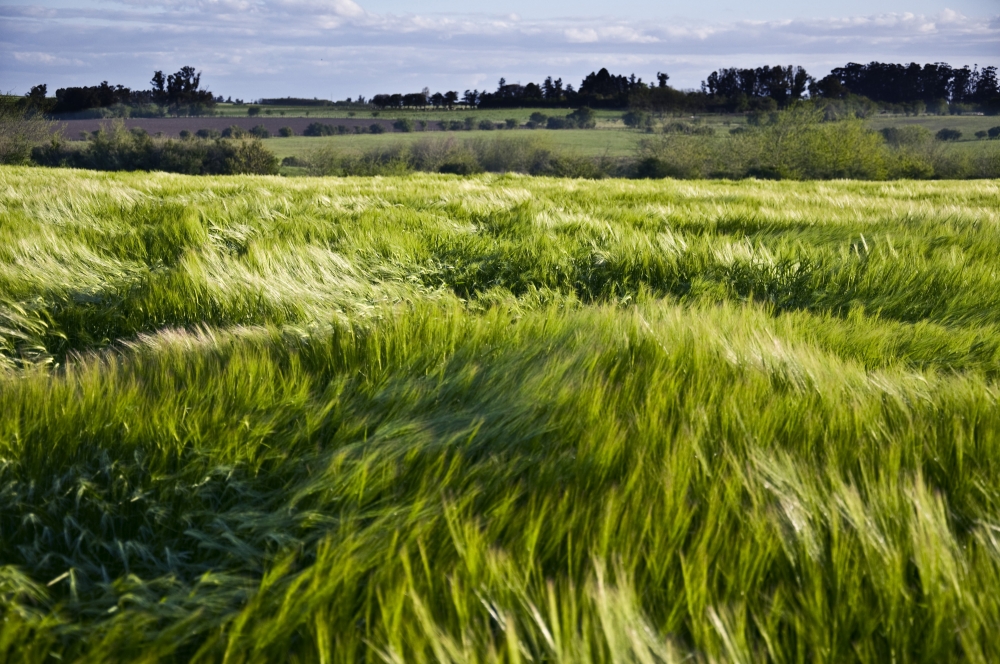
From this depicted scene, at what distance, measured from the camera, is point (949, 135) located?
82.4 metres

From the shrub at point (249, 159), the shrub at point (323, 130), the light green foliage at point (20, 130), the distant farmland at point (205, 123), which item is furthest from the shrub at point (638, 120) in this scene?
the light green foliage at point (20, 130)

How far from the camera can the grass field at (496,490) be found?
697 millimetres

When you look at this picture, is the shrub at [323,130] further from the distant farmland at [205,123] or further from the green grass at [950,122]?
the green grass at [950,122]

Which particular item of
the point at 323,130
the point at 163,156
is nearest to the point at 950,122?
the point at 323,130

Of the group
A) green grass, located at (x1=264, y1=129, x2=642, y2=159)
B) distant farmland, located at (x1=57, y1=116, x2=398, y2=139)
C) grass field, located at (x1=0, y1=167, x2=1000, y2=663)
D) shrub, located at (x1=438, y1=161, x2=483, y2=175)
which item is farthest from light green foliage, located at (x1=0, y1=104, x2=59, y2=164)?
grass field, located at (x1=0, y1=167, x2=1000, y2=663)

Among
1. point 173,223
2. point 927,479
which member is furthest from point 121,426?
point 173,223

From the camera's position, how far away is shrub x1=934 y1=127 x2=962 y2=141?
81.0m

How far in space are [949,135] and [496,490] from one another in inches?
4136

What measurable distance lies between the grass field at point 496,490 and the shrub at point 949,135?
331 feet

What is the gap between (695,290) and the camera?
277 centimetres

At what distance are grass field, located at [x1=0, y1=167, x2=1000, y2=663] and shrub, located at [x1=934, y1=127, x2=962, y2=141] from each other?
331 feet

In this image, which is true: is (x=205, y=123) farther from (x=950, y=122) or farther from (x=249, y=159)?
(x=950, y=122)

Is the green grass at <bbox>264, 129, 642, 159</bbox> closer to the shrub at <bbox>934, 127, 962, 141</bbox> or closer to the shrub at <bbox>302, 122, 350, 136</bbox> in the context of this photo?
the shrub at <bbox>302, 122, 350, 136</bbox>

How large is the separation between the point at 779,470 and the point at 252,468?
2.78 feet
